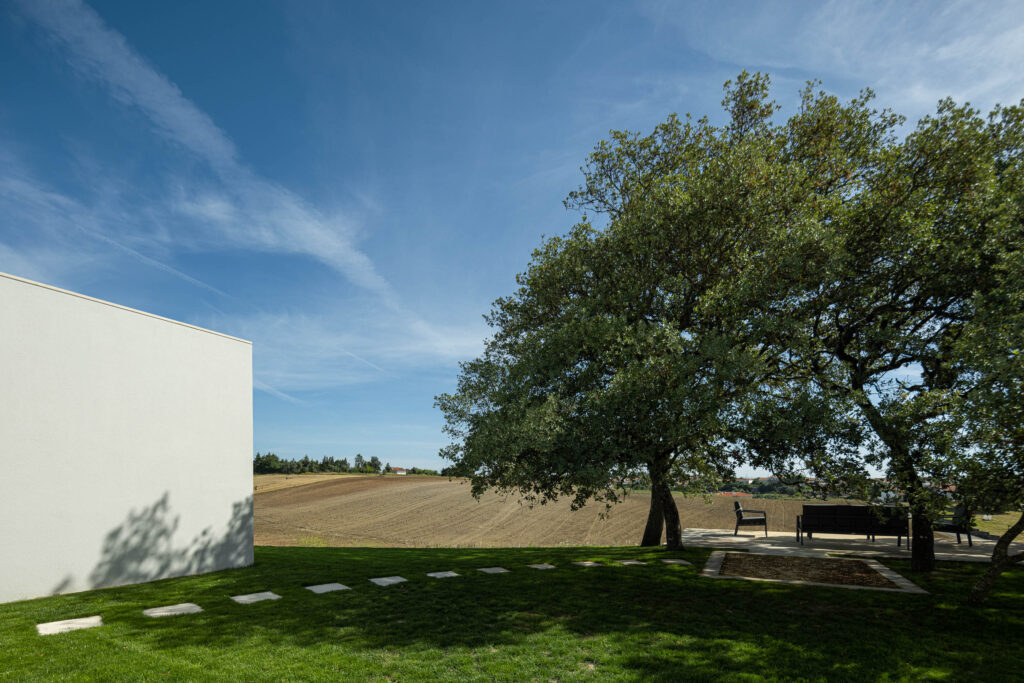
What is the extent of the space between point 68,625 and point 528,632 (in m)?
5.81

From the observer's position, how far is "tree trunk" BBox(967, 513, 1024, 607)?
254 inches

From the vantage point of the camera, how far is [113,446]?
878 cm

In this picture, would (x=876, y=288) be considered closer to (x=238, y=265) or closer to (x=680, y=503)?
(x=238, y=265)

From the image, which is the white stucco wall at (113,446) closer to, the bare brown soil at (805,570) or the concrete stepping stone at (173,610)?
the concrete stepping stone at (173,610)

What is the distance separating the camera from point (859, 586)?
26.6 ft

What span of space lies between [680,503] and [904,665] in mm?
26670

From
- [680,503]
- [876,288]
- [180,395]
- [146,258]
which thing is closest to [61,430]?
[180,395]

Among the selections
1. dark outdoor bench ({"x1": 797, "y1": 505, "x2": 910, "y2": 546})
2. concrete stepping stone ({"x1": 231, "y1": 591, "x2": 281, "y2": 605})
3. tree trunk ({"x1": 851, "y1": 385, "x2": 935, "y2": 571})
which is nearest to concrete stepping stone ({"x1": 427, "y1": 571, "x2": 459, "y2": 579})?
concrete stepping stone ({"x1": 231, "y1": 591, "x2": 281, "y2": 605})

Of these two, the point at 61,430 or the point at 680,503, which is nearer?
the point at 61,430

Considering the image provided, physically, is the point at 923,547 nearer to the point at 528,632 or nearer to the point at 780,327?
the point at 780,327

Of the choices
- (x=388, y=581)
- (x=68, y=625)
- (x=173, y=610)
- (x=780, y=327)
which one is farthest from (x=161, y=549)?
(x=780, y=327)

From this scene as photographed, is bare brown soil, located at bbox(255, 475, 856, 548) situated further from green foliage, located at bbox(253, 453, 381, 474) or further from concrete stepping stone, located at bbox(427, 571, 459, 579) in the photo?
green foliage, located at bbox(253, 453, 381, 474)

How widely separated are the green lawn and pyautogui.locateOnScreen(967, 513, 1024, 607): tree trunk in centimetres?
24

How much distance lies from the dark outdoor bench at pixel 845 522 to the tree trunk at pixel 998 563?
6492 mm
